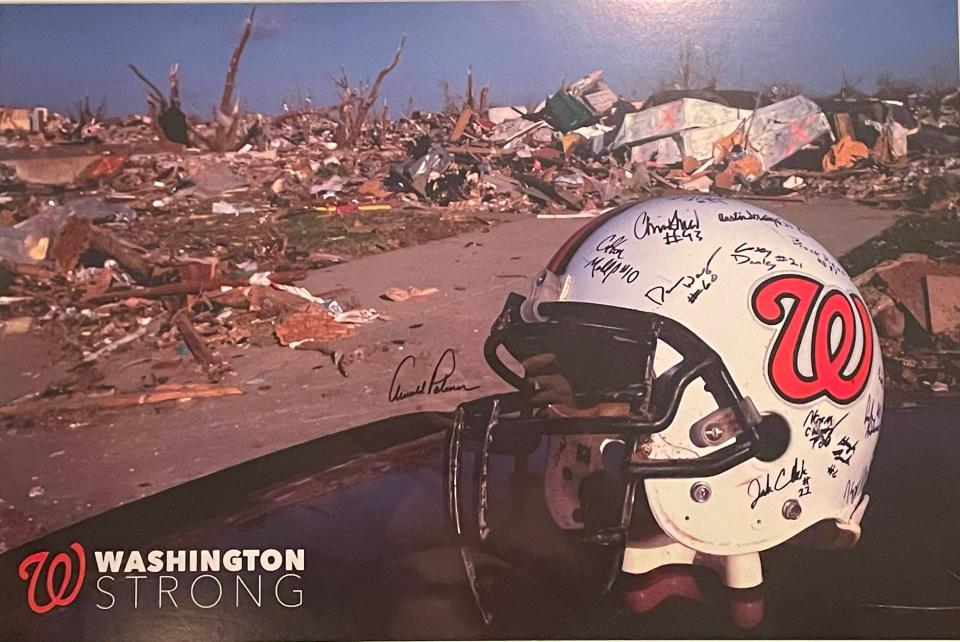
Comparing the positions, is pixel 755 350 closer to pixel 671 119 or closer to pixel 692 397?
pixel 692 397

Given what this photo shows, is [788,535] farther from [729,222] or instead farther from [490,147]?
[490,147]

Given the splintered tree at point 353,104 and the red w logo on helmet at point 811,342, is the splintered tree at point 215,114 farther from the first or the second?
A: the red w logo on helmet at point 811,342

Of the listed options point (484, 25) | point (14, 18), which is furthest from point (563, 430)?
point (14, 18)

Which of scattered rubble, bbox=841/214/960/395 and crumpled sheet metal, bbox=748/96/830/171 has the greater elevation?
crumpled sheet metal, bbox=748/96/830/171

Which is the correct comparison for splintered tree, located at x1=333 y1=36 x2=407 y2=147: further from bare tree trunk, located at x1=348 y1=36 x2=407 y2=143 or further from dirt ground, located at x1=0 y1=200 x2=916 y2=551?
dirt ground, located at x1=0 y1=200 x2=916 y2=551

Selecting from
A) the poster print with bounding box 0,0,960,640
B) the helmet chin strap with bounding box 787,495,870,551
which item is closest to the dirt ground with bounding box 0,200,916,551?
the poster print with bounding box 0,0,960,640

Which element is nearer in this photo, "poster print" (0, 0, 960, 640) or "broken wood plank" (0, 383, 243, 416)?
"poster print" (0, 0, 960, 640)

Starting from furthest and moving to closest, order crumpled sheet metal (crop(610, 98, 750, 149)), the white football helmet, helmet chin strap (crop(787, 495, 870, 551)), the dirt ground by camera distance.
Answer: crumpled sheet metal (crop(610, 98, 750, 149)) → the dirt ground → helmet chin strap (crop(787, 495, 870, 551)) → the white football helmet
